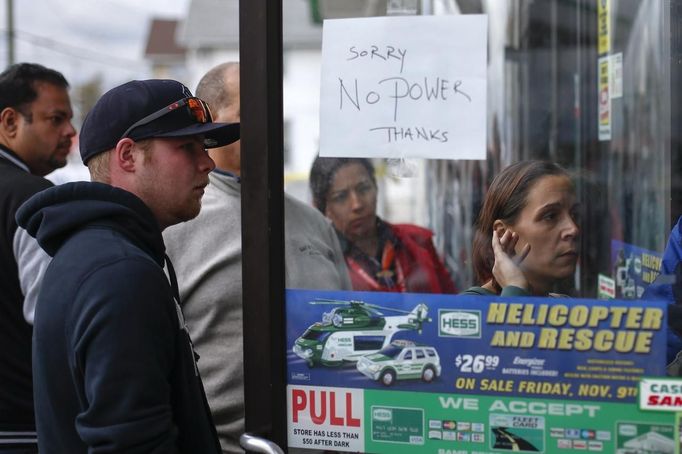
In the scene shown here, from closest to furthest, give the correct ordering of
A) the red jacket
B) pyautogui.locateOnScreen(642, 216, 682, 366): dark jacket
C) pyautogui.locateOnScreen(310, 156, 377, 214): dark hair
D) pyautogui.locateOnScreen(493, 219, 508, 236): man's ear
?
pyautogui.locateOnScreen(642, 216, 682, 366): dark jacket
pyautogui.locateOnScreen(493, 219, 508, 236): man's ear
the red jacket
pyautogui.locateOnScreen(310, 156, 377, 214): dark hair

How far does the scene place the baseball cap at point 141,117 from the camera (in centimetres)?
198

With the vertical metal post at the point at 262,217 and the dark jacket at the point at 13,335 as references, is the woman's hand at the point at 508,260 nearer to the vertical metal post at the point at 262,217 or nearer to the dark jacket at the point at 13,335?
the vertical metal post at the point at 262,217

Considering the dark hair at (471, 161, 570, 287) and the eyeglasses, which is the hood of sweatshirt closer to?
the eyeglasses

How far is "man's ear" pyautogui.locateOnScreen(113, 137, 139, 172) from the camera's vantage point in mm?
1979

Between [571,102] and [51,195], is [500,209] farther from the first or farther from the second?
[571,102]

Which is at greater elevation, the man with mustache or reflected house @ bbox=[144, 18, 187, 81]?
reflected house @ bbox=[144, 18, 187, 81]

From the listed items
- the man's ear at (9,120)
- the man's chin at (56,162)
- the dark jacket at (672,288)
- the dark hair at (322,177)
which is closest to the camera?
the dark jacket at (672,288)

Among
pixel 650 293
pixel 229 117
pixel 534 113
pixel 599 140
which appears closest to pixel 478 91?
pixel 650 293

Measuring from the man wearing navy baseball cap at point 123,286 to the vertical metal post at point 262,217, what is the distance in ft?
0.47

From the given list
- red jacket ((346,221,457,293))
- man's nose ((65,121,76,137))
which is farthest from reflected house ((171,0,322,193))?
man's nose ((65,121,76,137))

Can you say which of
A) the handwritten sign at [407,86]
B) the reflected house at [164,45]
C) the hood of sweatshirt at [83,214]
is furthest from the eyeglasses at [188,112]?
the reflected house at [164,45]

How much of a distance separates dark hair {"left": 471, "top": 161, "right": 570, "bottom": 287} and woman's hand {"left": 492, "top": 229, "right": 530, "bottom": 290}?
0.02m

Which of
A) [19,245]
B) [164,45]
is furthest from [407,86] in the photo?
[164,45]

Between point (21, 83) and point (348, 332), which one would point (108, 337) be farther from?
point (21, 83)
